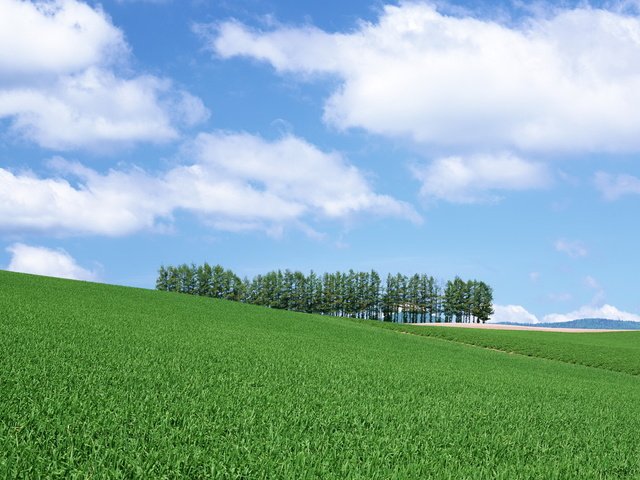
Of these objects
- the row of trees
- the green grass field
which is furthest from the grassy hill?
the row of trees

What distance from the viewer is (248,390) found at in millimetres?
10133

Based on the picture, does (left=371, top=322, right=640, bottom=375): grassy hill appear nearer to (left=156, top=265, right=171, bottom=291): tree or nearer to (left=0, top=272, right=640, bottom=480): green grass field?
(left=0, top=272, right=640, bottom=480): green grass field

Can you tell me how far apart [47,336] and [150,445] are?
10115mm

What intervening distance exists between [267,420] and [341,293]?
123 metres

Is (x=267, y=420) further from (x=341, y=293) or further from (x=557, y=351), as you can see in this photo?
(x=341, y=293)

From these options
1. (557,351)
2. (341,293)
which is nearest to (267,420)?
(557,351)

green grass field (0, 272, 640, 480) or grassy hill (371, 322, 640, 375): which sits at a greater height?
green grass field (0, 272, 640, 480)

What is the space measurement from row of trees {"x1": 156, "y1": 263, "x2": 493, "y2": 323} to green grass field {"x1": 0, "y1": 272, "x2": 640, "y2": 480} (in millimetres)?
113815

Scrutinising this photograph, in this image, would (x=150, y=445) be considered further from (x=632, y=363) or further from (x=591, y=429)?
(x=632, y=363)

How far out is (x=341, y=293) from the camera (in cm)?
13025

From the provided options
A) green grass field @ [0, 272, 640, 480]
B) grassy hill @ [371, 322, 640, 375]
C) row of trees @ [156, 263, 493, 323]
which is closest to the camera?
green grass field @ [0, 272, 640, 480]

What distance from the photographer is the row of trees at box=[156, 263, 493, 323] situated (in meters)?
129

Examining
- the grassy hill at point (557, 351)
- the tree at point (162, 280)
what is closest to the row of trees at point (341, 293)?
the tree at point (162, 280)

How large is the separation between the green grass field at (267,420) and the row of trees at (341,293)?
373ft
